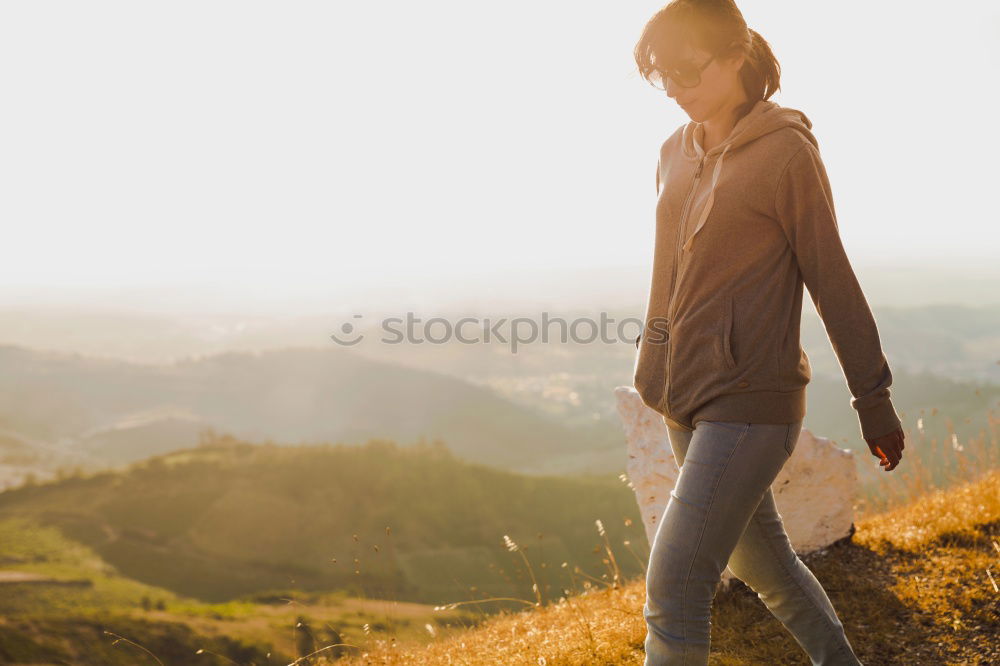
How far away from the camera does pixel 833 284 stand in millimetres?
1722

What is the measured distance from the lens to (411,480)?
49969mm

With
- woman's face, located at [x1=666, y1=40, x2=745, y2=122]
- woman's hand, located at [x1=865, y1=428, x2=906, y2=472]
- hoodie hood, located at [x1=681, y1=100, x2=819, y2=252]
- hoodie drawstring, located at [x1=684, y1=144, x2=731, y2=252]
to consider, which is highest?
woman's face, located at [x1=666, y1=40, x2=745, y2=122]

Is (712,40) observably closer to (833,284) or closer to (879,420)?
(833,284)

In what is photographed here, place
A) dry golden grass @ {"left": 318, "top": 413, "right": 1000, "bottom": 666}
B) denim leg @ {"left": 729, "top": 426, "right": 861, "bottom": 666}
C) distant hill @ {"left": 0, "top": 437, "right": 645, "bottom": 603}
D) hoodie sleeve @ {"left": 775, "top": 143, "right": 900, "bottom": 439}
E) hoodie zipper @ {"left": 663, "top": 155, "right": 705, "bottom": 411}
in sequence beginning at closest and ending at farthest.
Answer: hoodie sleeve @ {"left": 775, "top": 143, "right": 900, "bottom": 439}, hoodie zipper @ {"left": 663, "top": 155, "right": 705, "bottom": 411}, denim leg @ {"left": 729, "top": 426, "right": 861, "bottom": 666}, dry golden grass @ {"left": 318, "top": 413, "right": 1000, "bottom": 666}, distant hill @ {"left": 0, "top": 437, "right": 645, "bottom": 603}

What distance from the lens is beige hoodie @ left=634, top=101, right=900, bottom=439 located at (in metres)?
1.70

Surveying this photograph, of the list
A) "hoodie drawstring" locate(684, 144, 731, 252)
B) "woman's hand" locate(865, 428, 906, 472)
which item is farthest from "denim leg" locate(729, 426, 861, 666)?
"hoodie drawstring" locate(684, 144, 731, 252)

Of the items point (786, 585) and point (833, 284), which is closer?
point (833, 284)

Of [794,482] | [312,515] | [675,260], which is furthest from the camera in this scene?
[312,515]

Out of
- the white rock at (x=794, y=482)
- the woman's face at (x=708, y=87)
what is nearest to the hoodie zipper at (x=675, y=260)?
the woman's face at (x=708, y=87)

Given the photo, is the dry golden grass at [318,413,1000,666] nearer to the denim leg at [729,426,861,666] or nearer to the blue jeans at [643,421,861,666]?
the denim leg at [729,426,861,666]

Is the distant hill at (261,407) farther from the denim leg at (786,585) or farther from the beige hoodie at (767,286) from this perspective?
the beige hoodie at (767,286)

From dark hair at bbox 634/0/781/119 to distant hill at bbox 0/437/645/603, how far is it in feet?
110

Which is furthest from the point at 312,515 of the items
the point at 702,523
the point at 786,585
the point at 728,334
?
the point at 728,334

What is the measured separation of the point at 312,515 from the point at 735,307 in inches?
1756
